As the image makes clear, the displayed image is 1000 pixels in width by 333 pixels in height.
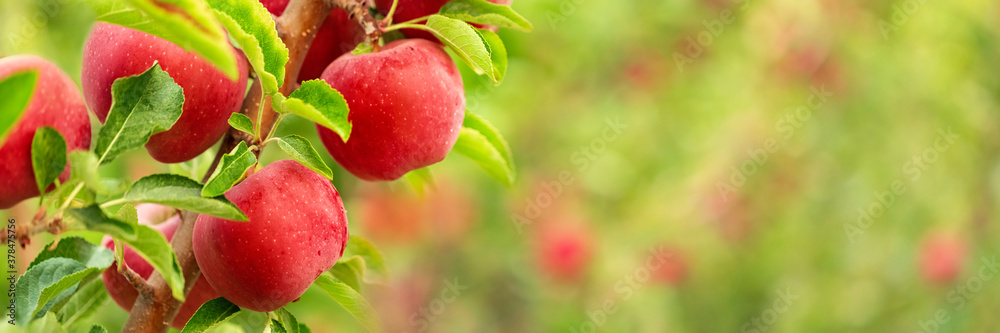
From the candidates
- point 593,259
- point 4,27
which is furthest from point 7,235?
point 593,259

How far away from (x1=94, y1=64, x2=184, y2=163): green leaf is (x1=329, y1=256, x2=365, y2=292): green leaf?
0.17 m

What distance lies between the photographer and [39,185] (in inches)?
12.4

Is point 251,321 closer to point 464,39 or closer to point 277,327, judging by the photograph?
point 277,327

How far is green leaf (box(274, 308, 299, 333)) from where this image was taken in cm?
41

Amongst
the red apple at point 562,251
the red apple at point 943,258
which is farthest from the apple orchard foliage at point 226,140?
the red apple at point 943,258

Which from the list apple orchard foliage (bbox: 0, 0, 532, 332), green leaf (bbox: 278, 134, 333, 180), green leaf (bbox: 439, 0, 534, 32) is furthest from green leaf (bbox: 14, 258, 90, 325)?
green leaf (bbox: 439, 0, 534, 32)

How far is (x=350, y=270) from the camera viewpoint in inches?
19.0

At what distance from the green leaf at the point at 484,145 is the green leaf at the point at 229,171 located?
0.17 m

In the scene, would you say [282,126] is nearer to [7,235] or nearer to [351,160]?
[351,160]

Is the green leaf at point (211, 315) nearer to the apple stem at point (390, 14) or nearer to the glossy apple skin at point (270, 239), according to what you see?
the glossy apple skin at point (270, 239)

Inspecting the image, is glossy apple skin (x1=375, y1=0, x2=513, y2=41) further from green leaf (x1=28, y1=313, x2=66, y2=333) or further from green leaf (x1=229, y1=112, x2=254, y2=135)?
green leaf (x1=28, y1=313, x2=66, y2=333)

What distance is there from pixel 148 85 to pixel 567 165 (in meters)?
1.80

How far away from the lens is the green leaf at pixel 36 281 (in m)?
0.36

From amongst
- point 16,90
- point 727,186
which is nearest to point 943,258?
point 727,186
